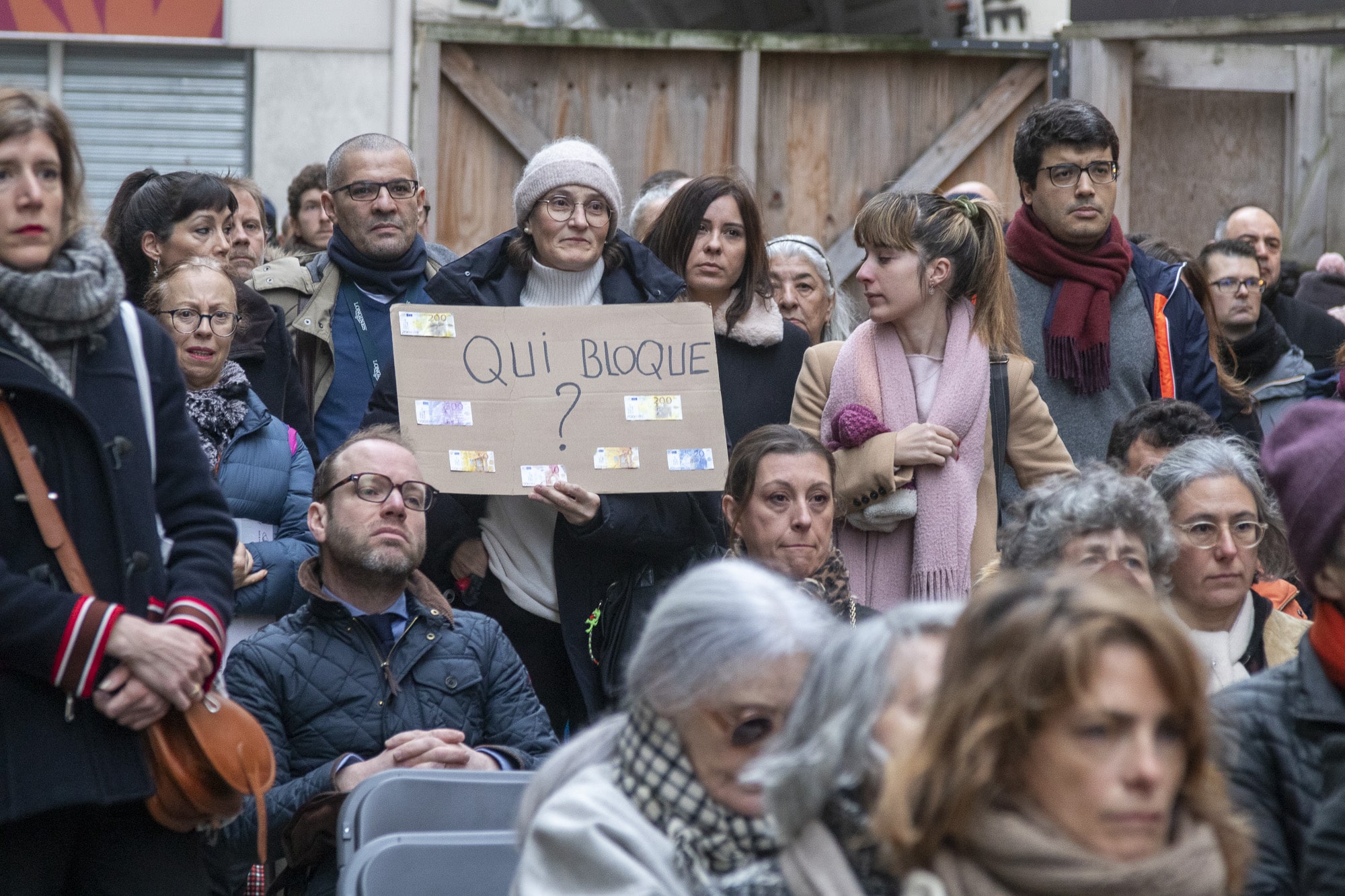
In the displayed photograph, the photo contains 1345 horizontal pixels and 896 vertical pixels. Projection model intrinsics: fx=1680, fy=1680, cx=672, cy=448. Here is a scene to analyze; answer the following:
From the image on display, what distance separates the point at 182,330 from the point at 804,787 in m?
3.26

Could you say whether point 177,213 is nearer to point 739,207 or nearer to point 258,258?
point 258,258

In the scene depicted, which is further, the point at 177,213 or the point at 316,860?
the point at 177,213

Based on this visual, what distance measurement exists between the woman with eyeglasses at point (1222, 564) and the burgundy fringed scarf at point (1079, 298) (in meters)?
1.01

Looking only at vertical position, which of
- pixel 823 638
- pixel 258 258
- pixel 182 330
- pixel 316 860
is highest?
pixel 258 258

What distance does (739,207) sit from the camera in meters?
5.50

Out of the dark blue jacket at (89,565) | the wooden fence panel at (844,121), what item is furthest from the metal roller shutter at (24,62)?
the dark blue jacket at (89,565)

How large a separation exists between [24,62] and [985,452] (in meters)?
6.73

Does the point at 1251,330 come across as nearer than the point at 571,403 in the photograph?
No

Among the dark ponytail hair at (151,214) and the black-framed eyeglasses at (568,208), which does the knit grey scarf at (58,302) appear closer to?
the black-framed eyeglasses at (568,208)

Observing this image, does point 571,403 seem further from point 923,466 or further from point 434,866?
point 434,866

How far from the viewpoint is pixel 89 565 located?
122 inches

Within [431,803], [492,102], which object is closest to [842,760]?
[431,803]

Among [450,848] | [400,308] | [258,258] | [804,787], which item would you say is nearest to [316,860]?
[450,848]

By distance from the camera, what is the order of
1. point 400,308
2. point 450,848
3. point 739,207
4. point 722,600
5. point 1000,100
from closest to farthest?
point 722,600 < point 450,848 < point 400,308 < point 739,207 < point 1000,100
